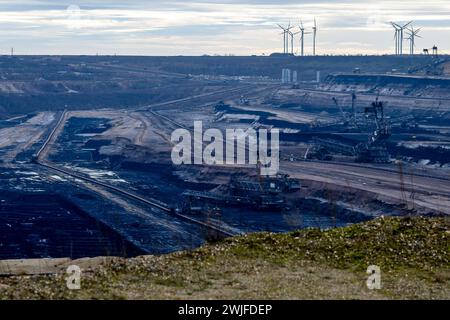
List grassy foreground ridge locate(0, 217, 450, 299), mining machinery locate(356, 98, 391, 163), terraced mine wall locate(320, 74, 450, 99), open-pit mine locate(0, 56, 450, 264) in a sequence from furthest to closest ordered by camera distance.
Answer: terraced mine wall locate(320, 74, 450, 99)
mining machinery locate(356, 98, 391, 163)
open-pit mine locate(0, 56, 450, 264)
grassy foreground ridge locate(0, 217, 450, 299)

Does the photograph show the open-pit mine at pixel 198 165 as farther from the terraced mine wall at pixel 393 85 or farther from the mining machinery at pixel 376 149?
the terraced mine wall at pixel 393 85

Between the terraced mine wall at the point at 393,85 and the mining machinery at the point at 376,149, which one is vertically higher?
the terraced mine wall at the point at 393,85

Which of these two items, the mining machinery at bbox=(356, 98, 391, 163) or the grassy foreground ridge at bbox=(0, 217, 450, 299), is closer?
the grassy foreground ridge at bbox=(0, 217, 450, 299)

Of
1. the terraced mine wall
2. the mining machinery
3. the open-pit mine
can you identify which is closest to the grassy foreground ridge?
the open-pit mine

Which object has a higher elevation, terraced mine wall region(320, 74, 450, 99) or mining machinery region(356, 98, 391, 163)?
terraced mine wall region(320, 74, 450, 99)

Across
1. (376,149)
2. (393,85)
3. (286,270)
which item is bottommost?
(376,149)

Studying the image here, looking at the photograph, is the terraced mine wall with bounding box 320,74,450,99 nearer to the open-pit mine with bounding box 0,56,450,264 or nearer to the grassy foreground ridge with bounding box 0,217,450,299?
the open-pit mine with bounding box 0,56,450,264

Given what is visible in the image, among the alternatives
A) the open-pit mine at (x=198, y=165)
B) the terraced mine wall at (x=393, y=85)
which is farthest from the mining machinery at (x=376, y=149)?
the terraced mine wall at (x=393, y=85)

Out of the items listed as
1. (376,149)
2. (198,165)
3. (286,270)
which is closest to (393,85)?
(376,149)

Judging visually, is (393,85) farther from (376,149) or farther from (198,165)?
(198,165)
